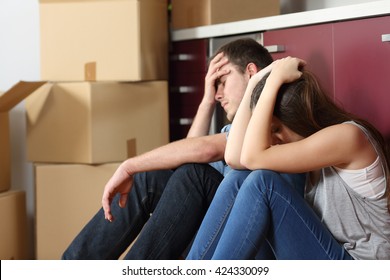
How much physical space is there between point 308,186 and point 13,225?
1296 mm

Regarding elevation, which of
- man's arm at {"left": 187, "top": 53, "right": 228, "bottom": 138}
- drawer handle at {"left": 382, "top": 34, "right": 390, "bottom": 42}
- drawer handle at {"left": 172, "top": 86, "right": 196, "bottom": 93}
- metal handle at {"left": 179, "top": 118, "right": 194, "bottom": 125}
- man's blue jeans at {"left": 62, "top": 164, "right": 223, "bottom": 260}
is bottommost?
man's blue jeans at {"left": 62, "top": 164, "right": 223, "bottom": 260}

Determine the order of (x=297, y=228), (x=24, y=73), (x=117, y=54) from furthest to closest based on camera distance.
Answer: (x=24, y=73) < (x=117, y=54) < (x=297, y=228)

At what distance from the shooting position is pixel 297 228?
4.94 feet

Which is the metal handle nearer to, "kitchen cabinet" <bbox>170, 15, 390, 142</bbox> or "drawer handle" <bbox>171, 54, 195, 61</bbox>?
"drawer handle" <bbox>171, 54, 195, 61</bbox>

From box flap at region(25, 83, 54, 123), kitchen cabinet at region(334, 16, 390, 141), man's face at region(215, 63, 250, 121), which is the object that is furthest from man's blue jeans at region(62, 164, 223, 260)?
box flap at region(25, 83, 54, 123)

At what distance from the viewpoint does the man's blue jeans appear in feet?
5.70

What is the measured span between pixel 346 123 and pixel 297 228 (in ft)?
0.81

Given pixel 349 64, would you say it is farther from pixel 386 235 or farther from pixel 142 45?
pixel 142 45

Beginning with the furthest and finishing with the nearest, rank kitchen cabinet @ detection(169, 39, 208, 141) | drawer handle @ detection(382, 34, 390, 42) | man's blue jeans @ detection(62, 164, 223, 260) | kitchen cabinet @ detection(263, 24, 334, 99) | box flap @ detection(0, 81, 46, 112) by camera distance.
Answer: kitchen cabinet @ detection(169, 39, 208, 141) → box flap @ detection(0, 81, 46, 112) → kitchen cabinet @ detection(263, 24, 334, 99) → drawer handle @ detection(382, 34, 390, 42) → man's blue jeans @ detection(62, 164, 223, 260)

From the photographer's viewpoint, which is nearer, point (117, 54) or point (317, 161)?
point (317, 161)

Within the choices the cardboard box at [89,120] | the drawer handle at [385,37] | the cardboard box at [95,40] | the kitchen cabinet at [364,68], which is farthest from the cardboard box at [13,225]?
the drawer handle at [385,37]

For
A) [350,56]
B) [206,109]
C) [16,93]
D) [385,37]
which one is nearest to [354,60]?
[350,56]
